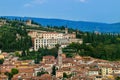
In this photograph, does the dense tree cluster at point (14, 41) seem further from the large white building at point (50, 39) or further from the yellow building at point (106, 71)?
the yellow building at point (106, 71)

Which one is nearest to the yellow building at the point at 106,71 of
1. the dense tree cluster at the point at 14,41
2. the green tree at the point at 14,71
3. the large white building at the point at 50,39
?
the green tree at the point at 14,71

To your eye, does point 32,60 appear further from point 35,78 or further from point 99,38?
point 99,38

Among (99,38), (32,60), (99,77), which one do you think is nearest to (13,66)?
(32,60)

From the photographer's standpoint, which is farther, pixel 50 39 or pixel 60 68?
pixel 50 39

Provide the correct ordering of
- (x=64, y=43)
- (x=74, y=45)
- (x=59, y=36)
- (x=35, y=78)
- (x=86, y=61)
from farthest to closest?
1. (x=59, y=36)
2. (x=64, y=43)
3. (x=74, y=45)
4. (x=86, y=61)
5. (x=35, y=78)

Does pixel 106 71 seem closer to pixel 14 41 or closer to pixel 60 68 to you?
pixel 60 68

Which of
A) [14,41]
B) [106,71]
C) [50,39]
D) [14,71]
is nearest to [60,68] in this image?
[106,71]

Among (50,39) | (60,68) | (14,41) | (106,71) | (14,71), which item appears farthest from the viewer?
(50,39)

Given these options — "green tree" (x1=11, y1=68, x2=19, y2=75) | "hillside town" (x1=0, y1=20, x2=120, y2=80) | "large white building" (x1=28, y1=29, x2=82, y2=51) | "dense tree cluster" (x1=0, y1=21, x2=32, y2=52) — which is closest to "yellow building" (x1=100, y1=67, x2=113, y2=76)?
"hillside town" (x1=0, y1=20, x2=120, y2=80)

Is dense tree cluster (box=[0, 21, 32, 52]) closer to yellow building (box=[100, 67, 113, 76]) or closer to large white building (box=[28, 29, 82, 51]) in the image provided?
large white building (box=[28, 29, 82, 51])
